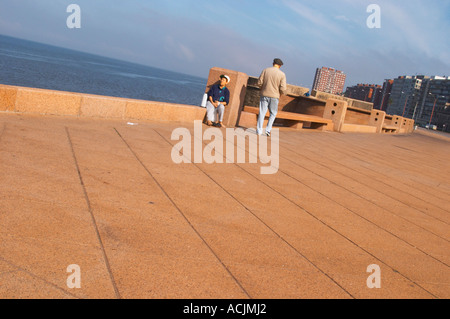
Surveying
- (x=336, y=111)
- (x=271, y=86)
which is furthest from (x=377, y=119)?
(x=271, y=86)

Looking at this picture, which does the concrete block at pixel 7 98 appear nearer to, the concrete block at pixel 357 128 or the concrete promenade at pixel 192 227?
the concrete promenade at pixel 192 227

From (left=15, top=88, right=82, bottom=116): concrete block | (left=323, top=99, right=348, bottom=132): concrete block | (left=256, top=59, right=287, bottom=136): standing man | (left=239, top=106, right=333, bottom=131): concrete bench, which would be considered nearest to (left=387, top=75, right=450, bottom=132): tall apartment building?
(left=323, top=99, right=348, bottom=132): concrete block

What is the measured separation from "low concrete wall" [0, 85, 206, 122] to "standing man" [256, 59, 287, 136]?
170 cm

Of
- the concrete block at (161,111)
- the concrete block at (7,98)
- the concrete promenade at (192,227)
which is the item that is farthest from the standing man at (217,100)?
the concrete block at (7,98)

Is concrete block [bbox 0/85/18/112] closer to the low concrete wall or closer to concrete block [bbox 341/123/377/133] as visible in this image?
the low concrete wall

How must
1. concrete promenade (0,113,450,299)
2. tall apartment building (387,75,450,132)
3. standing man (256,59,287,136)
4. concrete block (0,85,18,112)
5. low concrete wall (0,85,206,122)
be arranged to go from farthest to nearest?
Answer: tall apartment building (387,75,450,132)
standing man (256,59,287,136)
low concrete wall (0,85,206,122)
concrete block (0,85,18,112)
concrete promenade (0,113,450,299)

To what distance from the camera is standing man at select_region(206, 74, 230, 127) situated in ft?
32.8

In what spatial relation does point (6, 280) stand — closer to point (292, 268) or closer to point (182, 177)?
point (292, 268)

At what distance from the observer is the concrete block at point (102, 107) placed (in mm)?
7846

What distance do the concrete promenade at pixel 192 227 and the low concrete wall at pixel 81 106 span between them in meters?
0.70

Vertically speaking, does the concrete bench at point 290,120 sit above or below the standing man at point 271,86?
below

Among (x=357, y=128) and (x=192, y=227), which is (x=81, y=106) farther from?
(x=357, y=128)

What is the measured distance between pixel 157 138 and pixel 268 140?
3.05 meters

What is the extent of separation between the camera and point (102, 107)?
8078 millimetres
